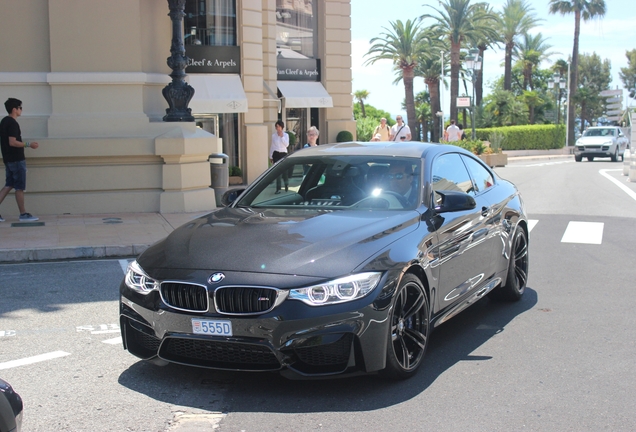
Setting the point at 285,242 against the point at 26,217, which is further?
the point at 26,217

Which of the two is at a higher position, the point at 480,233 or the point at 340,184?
the point at 340,184

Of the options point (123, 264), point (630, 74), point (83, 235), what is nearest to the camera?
point (123, 264)

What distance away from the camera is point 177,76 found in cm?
1446

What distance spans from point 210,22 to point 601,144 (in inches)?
996

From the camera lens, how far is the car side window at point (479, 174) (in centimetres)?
707

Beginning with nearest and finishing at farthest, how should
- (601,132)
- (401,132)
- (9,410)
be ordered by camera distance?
(9,410) → (401,132) → (601,132)

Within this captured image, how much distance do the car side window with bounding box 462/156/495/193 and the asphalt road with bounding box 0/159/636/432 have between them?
1.13m

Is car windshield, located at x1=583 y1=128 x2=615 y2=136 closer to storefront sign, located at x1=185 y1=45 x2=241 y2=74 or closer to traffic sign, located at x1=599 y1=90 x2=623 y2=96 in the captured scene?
traffic sign, located at x1=599 y1=90 x2=623 y2=96

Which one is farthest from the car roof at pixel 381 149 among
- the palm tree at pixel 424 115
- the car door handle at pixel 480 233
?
the palm tree at pixel 424 115

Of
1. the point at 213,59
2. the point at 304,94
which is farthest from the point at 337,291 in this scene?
the point at 304,94

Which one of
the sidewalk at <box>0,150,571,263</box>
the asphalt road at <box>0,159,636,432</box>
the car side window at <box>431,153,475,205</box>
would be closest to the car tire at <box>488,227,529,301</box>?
the asphalt road at <box>0,159,636,432</box>

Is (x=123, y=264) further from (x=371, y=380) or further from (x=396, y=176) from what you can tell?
(x=371, y=380)

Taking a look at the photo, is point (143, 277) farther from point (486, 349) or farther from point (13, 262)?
point (13, 262)

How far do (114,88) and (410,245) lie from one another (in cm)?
1070
